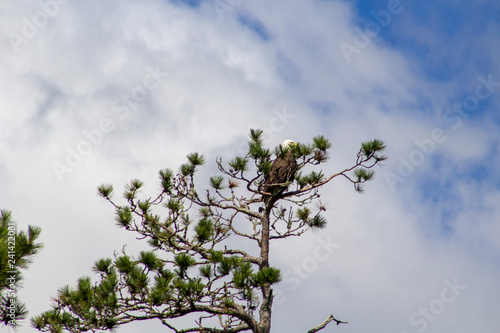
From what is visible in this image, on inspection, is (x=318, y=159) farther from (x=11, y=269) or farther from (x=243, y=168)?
(x=11, y=269)

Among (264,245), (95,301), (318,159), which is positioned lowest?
(95,301)

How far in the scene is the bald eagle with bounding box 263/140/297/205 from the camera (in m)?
6.69

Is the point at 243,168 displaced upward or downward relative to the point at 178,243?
upward

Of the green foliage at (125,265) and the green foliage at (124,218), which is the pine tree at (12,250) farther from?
the green foliage at (124,218)

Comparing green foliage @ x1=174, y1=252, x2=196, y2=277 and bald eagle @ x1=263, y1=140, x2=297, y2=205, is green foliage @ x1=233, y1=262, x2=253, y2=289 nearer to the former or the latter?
green foliage @ x1=174, y1=252, x2=196, y2=277

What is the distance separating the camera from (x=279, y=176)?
273 inches

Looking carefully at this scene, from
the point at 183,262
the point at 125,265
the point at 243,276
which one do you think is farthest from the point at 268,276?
the point at 125,265

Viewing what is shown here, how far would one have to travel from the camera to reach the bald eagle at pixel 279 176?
6.69 meters

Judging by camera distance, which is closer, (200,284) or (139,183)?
(200,284)

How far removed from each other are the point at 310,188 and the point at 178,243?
1797 millimetres

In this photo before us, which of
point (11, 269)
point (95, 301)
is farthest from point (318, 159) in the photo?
point (11, 269)

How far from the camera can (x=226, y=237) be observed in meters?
6.50

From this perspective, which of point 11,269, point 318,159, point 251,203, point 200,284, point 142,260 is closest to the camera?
point 11,269

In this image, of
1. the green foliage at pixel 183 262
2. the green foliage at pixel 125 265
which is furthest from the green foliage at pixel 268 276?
the green foliage at pixel 125 265
